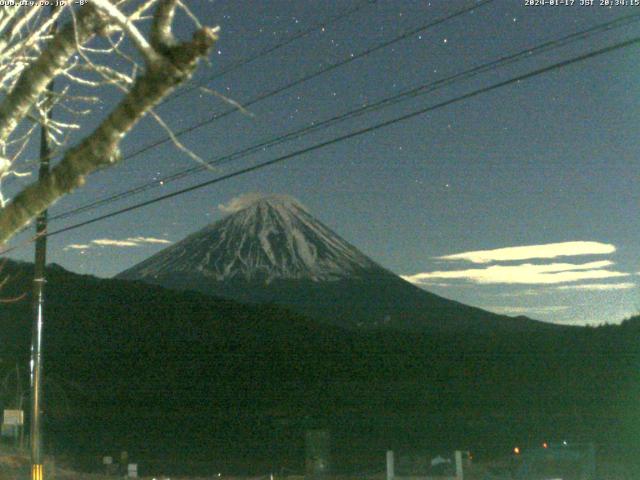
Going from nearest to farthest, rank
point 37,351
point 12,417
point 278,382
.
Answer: point 37,351
point 12,417
point 278,382

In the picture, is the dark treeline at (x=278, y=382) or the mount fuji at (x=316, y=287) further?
the mount fuji at (x=316, y=287)

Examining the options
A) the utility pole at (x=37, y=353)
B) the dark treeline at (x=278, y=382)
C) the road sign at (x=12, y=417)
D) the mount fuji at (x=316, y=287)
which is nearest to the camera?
the utility pole at (x=37, y=353)

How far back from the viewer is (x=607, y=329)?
74.4 meters

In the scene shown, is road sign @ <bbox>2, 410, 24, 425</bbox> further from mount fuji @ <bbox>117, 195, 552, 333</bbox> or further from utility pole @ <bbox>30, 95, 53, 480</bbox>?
mount fuji @ <bbox>117, 195, 552, 333</bbox>

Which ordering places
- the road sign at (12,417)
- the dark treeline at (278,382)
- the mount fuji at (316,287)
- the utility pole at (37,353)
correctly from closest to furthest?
the utility pole at (37,353) < the road sign at (12,417) < the dark treeline at (278,382) < the mount fuji at (316,287)

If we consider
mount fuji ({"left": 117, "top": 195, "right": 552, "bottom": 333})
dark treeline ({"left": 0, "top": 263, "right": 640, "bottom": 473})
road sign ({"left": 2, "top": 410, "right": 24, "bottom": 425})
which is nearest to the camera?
road sign ({"left": 2, "top": 410, "right": 24, "bottom": 425})

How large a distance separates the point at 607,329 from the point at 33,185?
2908 inches

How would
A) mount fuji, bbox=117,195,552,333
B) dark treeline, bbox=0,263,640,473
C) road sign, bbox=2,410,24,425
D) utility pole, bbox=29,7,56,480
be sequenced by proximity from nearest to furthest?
utility pole, bbox=29,7,56,480, road sign, bbox=2,410,24,425, dark treeline, bbox=0,263,640,473, mount fuji, bbox=117,195,552,333

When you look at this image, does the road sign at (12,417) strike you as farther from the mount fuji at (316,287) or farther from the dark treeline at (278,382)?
the mount fuji at (316,287)

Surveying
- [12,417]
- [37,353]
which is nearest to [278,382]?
[12,417]

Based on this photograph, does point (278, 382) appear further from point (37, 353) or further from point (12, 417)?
point (37, 353)

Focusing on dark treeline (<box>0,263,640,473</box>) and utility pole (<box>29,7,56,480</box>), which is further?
dark treeline (<box>0,263,640,473</box>)

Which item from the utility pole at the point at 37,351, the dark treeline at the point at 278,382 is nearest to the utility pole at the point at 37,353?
the utility pole at the point at 37,351

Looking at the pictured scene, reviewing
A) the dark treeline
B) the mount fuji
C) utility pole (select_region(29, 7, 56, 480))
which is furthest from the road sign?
the mount fuji
